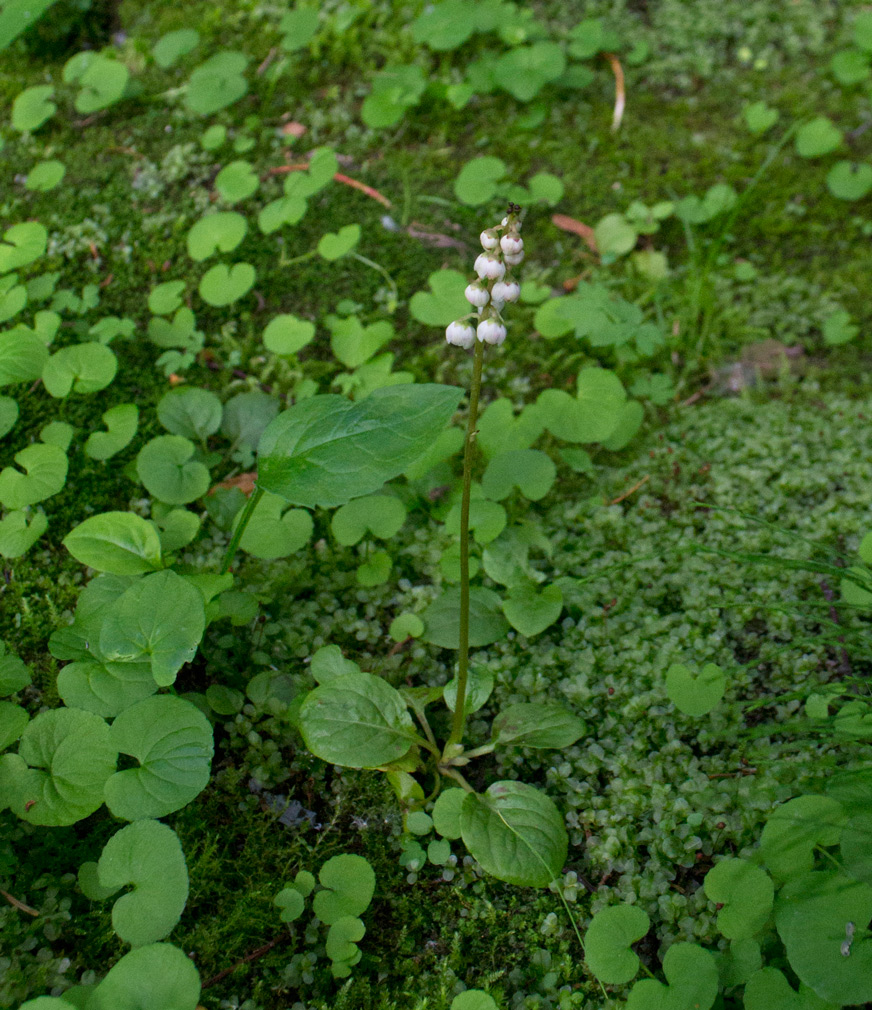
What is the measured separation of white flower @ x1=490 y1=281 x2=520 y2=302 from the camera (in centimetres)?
156

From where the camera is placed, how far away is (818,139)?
3.61 meters

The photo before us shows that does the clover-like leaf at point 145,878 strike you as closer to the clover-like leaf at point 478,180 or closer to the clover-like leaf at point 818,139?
the clover-like leaf at point 478,180

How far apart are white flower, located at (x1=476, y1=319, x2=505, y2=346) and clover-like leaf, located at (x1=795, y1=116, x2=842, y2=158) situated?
2976 millimetres

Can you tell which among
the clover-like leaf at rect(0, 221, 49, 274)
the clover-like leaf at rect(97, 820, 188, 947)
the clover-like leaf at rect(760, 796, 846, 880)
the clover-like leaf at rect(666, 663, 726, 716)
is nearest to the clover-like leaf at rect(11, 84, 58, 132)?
the clover-like leaf at rect(0, 221, 49, 274)

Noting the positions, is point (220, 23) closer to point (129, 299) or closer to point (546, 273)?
point (129, 299)

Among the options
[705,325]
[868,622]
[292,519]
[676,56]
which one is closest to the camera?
[868,622]

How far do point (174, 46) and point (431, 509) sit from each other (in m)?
2.96

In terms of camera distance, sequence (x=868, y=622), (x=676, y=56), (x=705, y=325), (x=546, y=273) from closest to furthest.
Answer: (x=868, y=622)
(x=705, y=325)
(x=546, y=273)
(x=676, y=56)

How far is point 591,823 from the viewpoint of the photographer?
2033mm

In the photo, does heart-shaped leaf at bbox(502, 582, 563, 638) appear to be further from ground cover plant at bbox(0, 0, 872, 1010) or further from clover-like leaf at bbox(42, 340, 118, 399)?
clover-like leaf at bbox(42, 340, 118, 399)

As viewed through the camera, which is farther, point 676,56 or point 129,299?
point 676,56

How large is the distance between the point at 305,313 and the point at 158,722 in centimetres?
198

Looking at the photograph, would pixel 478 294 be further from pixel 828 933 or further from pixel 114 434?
pixel 114 434

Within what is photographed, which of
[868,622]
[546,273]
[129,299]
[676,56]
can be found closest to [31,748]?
[129,299]
